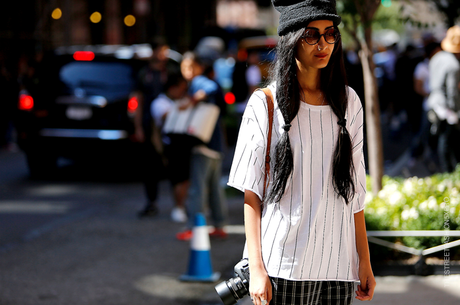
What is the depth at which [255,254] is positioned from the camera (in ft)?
7.59

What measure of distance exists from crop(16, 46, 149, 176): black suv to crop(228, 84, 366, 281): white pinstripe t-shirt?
7.73 meters

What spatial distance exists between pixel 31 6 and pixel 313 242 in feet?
66.5

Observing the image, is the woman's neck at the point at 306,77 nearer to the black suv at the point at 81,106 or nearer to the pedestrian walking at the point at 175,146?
the pedestrian walking at the point at 175,146

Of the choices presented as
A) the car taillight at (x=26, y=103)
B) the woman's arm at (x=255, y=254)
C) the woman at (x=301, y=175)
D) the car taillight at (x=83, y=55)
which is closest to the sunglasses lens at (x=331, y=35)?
the woman at (x=301, y=175)

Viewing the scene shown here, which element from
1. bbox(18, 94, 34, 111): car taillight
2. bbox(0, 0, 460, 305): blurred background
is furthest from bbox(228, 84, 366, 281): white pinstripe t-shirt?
bbox(18, 94, 34, 111): car taillight

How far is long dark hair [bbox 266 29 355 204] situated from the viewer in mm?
2303

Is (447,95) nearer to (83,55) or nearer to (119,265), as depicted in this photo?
(119,265)

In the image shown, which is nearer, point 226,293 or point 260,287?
point 260,287

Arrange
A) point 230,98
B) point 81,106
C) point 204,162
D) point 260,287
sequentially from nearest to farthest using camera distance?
1. point 260,287
2. point 204,162
3. point 81,106
4. point 230,98

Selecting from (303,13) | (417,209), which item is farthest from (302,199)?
(417,209)

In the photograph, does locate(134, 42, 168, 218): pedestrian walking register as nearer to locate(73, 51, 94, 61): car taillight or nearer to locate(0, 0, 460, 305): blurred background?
locate(0, 0, 460, 305): blurred background

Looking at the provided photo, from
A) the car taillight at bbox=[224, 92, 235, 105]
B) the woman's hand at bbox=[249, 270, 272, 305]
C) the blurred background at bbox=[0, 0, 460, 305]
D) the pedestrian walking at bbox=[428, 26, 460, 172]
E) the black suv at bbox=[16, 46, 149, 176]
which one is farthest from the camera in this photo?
the car taillight at bbox=[224, 92, 235, 105]

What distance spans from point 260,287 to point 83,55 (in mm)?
8541

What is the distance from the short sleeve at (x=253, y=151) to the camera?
234 centimetres
